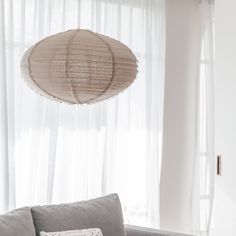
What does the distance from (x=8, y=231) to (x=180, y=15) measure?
305 cm

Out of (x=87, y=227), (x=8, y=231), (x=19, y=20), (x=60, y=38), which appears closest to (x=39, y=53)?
(x=60, y=38)

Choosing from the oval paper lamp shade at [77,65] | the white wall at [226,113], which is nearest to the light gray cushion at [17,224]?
the oval paper lamp shade at [77,65]

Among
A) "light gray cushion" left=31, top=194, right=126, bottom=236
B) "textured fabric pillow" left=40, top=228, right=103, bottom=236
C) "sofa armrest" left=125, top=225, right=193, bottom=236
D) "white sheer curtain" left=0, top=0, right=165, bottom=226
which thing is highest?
"white sheer curtain" left=0, top=0, right=165, bottom=226

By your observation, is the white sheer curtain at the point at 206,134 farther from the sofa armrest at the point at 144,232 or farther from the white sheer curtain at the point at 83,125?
the sofa armrest at the point at 144,232

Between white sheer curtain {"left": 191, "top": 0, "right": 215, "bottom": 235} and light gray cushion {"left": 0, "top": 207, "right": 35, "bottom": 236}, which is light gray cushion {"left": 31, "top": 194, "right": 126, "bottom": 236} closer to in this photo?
light gray cushion {"left": 0, "top": 207, "right": 35, "bottom": 236}

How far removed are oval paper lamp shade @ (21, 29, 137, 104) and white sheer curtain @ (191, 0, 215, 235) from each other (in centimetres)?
298

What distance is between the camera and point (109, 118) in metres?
4.63

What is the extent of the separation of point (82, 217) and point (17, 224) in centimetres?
49

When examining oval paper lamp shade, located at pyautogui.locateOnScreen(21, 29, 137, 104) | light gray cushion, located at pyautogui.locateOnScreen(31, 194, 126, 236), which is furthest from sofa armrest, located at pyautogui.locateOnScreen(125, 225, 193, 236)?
oval paper lamp shade, located at pyautogui.locateOnScreen(21, 29, 137, 104)

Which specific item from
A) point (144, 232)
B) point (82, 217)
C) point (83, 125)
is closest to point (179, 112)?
point (83, 125)

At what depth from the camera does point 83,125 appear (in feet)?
14.6

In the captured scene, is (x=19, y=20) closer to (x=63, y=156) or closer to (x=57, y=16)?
(x=57, y=16)

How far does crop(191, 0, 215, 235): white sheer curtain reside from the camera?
5.39m

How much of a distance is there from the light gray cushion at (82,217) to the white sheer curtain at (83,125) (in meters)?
0.71
